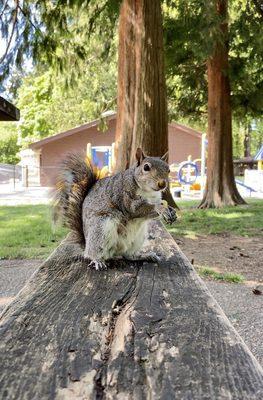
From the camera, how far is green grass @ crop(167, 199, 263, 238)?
767 cm

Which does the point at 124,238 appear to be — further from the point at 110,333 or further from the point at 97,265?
the point at 110,333

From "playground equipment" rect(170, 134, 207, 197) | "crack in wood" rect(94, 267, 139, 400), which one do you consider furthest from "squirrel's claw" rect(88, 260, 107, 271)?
"playground equipment" rect(170, 134, 207, 197)

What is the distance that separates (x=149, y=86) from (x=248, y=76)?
199 inches

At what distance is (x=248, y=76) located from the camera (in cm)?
1127

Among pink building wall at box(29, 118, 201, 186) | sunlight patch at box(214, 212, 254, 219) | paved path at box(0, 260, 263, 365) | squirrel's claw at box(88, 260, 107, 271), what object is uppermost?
pink building wall at box(29, 118, 201, 186)

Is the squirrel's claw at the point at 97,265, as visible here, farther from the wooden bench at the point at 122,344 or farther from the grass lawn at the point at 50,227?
the grass lawn at the point at 50,227

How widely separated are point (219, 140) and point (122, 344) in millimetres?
10930

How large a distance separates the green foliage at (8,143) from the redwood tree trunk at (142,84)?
39788 millimetres

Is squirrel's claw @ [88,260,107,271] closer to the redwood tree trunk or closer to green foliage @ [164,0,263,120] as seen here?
the redwood tree trunk

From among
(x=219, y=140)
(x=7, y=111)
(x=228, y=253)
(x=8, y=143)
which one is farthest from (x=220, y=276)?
(x=8, y=143)

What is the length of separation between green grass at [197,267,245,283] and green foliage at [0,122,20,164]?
42.4m

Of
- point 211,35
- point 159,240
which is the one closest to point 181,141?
point 211,35

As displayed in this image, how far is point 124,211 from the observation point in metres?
1.93

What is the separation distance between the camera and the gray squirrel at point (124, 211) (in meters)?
1.86
